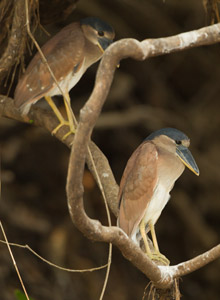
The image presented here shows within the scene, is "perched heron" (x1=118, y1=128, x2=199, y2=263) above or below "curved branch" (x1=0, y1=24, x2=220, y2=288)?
below

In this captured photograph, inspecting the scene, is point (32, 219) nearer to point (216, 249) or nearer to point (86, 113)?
point (216, 249)

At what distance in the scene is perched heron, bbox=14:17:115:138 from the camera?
2293 millimetres

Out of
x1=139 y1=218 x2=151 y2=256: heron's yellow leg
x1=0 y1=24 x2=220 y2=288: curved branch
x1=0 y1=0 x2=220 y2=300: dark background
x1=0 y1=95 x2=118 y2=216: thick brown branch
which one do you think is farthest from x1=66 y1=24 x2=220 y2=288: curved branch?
x1=0 y1=0 x2=220 y2=300: dark background

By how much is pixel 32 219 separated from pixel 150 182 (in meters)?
2.08

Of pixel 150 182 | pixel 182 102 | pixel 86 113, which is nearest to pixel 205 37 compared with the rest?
pixel 86 113

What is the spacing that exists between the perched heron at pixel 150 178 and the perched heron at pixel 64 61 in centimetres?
39

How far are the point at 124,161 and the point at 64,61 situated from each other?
6.67 feet

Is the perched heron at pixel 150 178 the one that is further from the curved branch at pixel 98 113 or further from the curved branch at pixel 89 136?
the curved branch at pixel 98 113

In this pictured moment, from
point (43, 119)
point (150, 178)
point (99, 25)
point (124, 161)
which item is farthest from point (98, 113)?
point (124, 161)

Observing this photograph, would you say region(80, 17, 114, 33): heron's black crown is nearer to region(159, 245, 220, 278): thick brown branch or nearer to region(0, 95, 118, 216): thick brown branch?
region(0, 95, 118, 216): thick brown branch

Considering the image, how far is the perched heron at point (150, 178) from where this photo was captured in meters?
1.97

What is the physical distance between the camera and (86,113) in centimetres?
124

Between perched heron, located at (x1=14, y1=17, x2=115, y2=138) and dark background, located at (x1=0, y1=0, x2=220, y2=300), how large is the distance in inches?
53.1

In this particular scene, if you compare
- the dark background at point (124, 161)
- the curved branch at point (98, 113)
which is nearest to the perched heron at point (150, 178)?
the curved branch at point (98, 113)
